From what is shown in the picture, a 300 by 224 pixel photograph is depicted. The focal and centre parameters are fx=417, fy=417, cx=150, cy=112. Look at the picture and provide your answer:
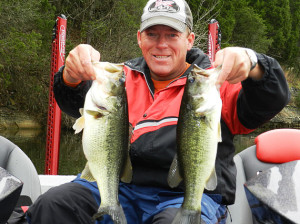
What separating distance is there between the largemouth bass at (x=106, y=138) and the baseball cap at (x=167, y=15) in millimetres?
671

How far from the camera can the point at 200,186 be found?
6.57 ft

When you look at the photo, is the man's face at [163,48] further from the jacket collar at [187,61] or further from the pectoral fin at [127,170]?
the pectoral fin at [127,170]

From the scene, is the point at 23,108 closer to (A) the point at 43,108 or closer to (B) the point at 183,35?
(A) the point at 43,108

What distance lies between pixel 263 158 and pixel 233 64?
3.85 feet

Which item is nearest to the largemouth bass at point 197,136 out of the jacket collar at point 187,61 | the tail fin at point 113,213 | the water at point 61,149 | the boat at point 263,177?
the tail fin at point 113,213

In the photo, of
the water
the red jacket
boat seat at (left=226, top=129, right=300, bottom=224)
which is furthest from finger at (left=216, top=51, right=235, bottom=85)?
the water

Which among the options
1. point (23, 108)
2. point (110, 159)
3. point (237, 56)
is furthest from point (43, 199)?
point (23, 108)

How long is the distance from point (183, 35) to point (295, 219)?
1336mm

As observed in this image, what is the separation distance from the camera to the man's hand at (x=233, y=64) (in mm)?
1987

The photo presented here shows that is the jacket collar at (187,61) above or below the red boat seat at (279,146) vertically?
above

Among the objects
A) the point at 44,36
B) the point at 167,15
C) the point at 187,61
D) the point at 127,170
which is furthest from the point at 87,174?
the point at 44,36

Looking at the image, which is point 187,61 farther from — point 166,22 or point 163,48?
point 166,22

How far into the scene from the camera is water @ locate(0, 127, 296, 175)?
11.1 meters

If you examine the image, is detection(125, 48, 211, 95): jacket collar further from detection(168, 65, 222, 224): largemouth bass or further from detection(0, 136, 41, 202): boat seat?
detection(0, 136, 41, 202): boat seat
